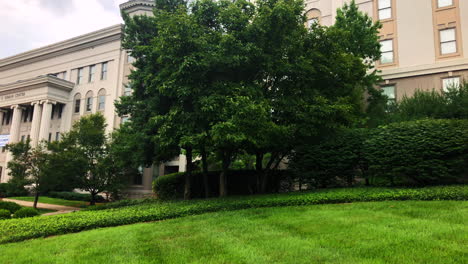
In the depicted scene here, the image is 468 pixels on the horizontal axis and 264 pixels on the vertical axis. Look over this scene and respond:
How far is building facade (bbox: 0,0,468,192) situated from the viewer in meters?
21.1

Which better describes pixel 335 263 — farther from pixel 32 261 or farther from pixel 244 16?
pixel 244 16

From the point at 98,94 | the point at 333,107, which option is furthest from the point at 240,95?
the point at 98,94

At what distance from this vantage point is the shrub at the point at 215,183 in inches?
672

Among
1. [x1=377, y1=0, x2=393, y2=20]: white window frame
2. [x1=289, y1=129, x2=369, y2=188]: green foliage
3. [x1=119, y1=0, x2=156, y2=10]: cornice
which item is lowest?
[x1=289, y1=129, x2=369, y2=188]: green foliage

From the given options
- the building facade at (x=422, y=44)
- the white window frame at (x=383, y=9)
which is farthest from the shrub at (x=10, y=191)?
the white window frame at (x=383, y=9)

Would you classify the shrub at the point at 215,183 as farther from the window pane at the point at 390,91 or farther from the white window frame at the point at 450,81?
the white window frame at the point at 450,81

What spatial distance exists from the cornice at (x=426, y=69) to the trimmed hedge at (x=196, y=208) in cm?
1285

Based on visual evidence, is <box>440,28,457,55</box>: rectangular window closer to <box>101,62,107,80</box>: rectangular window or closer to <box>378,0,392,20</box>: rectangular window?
<box>378,0,392,20</box>: rectangular window

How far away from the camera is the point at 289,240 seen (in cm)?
682

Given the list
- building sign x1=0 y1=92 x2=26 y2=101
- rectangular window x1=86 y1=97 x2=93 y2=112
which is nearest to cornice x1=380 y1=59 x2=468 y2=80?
rectangular window x1=86 y1=97 x2=93 y2=112

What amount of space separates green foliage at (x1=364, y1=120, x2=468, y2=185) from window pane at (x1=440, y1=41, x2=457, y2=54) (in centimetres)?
1167

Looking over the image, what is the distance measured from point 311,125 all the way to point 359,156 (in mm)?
2792

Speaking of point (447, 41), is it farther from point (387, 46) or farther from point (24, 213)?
point (24, 213)

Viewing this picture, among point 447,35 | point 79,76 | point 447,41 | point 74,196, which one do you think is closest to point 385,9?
point 447,35
